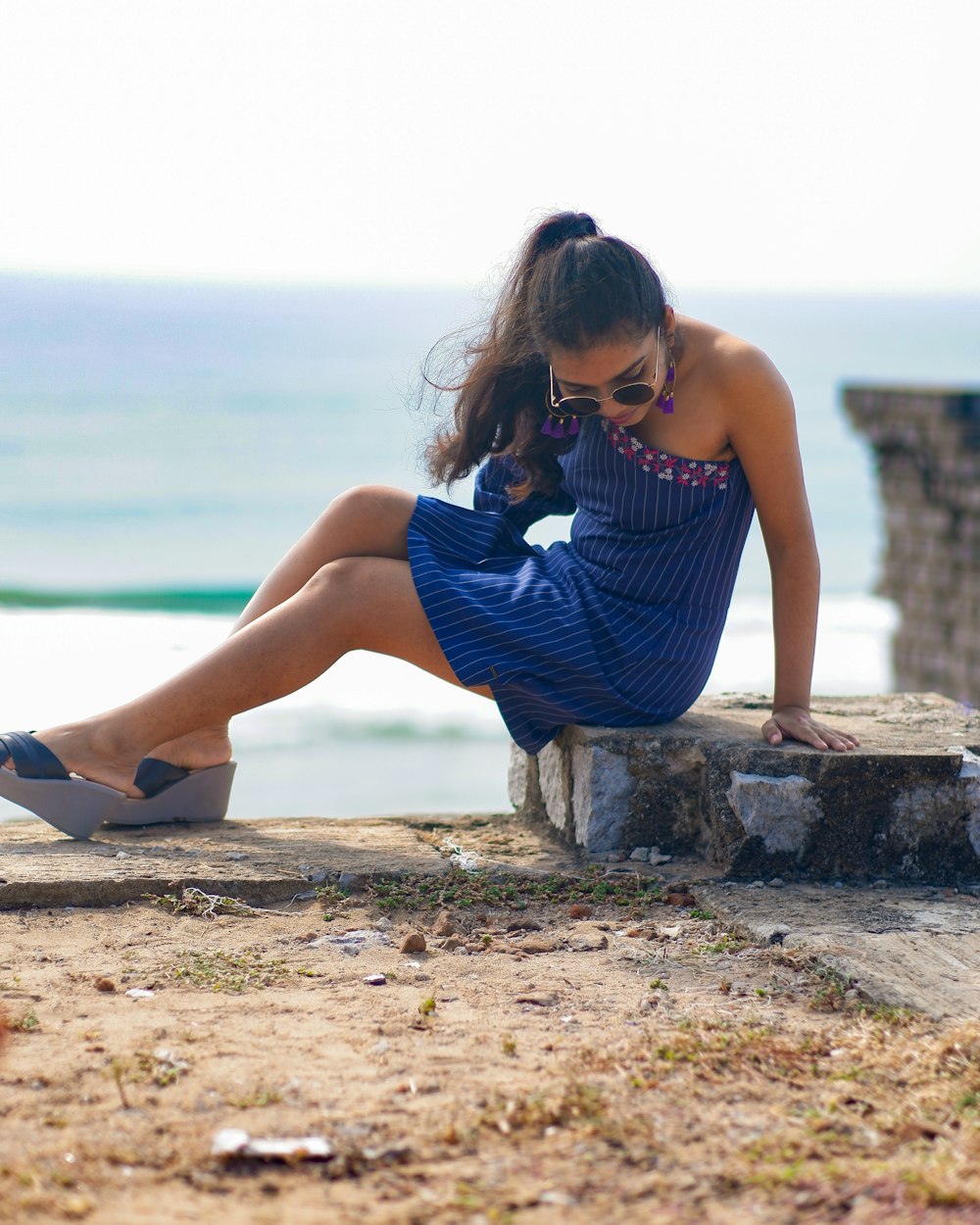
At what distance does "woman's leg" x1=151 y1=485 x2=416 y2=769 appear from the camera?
3.09 meters

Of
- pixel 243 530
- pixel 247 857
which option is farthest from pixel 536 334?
pixel 243 530

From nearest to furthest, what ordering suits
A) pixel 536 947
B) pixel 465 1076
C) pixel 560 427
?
1. pixel 465 1076
2. pixel 536 947
3. pixel 560 427

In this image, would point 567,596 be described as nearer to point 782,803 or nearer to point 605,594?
point 605,594

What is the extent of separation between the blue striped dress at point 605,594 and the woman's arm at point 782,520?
10 cm

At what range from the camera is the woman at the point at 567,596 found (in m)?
2.86

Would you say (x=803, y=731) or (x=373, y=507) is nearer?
(x=803, y=731)

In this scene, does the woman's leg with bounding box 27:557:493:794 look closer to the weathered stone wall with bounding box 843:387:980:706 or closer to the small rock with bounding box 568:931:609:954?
the small rock with bounding box 568:931:609:954

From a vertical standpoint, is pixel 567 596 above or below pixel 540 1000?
above

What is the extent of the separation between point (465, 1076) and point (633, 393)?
5.04 feet

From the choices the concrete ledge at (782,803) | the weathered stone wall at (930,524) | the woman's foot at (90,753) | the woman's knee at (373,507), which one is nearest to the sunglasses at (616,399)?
the woman's knee at (373,507)

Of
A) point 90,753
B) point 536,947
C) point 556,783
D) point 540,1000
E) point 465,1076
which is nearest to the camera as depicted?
point 465,1076

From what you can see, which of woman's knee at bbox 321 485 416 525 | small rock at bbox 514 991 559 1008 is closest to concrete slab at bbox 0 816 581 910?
small rock at bbox 514 991 559 1008

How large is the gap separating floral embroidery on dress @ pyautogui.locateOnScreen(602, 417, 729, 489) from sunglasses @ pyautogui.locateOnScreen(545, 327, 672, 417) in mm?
144

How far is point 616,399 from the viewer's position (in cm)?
271
